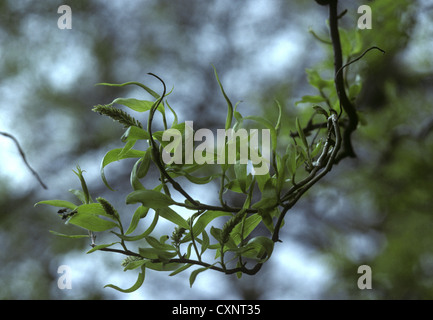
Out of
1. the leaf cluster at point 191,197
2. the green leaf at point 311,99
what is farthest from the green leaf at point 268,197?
the green leaf at point 311,99

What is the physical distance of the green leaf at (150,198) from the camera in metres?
0.17

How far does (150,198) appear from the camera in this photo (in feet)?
0.57

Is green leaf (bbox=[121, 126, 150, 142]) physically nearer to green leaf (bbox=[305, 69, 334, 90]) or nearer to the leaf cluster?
the leaf cluster

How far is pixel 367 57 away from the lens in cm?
63

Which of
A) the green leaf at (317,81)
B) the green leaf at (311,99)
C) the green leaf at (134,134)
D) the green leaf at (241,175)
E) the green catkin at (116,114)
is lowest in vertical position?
the green leaf at (241,175)

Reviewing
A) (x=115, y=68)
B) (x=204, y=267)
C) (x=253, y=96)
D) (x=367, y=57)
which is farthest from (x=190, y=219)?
(x=115, y=68)

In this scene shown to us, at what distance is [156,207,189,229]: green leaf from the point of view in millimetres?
182

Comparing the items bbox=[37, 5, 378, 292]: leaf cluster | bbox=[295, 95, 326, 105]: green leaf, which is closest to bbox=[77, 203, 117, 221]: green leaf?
bbox=[37, 5, 378, 292]: leaf cluster

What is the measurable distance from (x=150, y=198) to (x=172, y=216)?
0.02 meters

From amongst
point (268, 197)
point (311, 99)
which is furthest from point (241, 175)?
point (311, 99)

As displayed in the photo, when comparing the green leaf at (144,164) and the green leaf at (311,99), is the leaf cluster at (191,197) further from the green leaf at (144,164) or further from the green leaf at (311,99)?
the green leaf at (311,99)

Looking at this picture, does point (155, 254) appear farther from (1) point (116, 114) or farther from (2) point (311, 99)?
(2) point (311, 99)

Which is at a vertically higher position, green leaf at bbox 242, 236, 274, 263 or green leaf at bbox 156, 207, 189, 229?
green leaf at bbox 156, 207, 189, 229

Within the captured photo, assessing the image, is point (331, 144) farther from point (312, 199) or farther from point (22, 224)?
point (22, 224)
